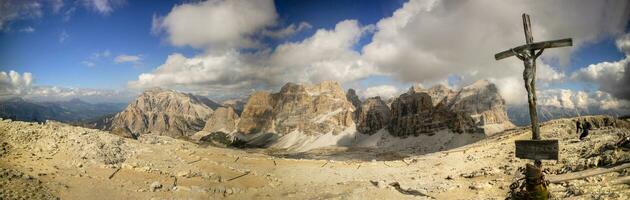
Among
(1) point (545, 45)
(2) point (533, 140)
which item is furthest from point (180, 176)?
(1) point (545, 45)

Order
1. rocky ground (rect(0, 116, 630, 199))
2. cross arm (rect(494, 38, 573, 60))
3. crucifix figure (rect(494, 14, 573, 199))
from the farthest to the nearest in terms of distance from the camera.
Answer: rocky ground (rect(0, 116, 630, 199)) → cross arm (rect(494, 38, 573, 60)) → crucifix figure (rect(494, 14, 573, 199))

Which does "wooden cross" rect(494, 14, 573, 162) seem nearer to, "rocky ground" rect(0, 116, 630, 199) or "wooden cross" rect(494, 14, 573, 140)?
"wooden cross" rect(494, 14, 573, 140)

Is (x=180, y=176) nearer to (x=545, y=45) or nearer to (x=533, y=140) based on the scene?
(x=533, y=140)

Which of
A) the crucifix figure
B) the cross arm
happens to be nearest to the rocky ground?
the crucifix figure

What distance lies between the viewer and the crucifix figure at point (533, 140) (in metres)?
13.2

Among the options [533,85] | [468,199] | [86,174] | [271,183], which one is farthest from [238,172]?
→ [533,85]

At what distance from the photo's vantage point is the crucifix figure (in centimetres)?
1321

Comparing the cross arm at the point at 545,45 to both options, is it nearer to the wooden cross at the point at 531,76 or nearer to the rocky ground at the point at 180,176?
the wooden cross at the point at 531,76

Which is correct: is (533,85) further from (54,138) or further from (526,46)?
(54,138)

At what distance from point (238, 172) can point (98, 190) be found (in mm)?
13326

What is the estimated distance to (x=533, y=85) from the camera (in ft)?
48.1

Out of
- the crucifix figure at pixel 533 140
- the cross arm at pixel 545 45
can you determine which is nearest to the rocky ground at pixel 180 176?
the crucifix figure at pixel 533 140

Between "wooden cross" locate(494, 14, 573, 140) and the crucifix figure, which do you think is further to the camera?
"wooden cross" locate(494, 14, 573, 140)

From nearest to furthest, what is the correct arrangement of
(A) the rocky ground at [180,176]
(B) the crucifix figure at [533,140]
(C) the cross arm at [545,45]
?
(B) the crucifix figure at [533,140], (C) the cross arm at [545,45], (A) the rocky ground at [180,176]
